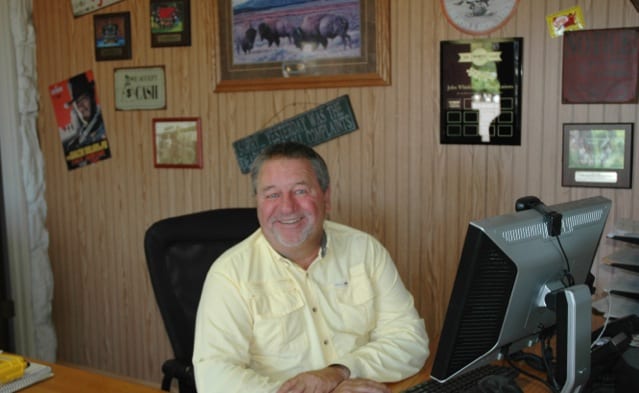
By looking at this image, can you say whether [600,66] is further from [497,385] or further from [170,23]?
[170,23]

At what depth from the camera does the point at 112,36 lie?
125 inches

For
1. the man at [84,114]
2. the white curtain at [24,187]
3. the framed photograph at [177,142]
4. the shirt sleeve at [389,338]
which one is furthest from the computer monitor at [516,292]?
the white curtain at [24,187]

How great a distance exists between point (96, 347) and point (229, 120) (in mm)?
1454

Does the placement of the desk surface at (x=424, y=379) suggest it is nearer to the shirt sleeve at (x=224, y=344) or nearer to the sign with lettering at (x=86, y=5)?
the shirt sleeve at (x=224, y=344)

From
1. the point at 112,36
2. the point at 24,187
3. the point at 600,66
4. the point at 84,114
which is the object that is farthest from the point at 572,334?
the point at 24,187

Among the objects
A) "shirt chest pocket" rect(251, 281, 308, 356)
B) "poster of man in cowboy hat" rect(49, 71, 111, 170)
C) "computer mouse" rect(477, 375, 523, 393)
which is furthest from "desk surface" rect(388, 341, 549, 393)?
"poster of man in cowboy hat" rect(49, 71, 111, 170)

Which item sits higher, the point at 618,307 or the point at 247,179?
the point at 247,179

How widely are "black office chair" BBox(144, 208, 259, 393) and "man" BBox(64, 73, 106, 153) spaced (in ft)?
5.07

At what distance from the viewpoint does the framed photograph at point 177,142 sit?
9.98 feet

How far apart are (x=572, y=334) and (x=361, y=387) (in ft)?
1.61

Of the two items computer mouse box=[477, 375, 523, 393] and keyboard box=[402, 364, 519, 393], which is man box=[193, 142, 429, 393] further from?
computer mouse box=[477, 375, 523, 393]

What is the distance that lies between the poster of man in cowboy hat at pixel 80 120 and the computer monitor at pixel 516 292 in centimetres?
249

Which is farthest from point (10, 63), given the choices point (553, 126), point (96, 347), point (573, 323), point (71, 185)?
point (573, 323)

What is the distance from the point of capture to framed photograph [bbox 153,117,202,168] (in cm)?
304
